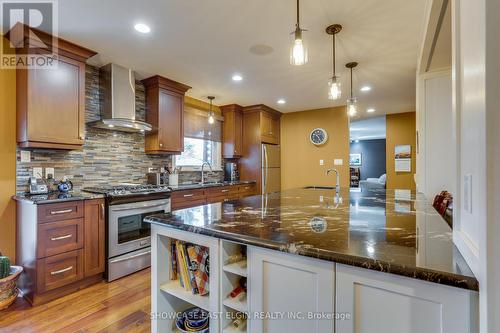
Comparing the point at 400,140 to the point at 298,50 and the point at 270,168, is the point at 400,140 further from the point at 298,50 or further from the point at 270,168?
the point at 298,50

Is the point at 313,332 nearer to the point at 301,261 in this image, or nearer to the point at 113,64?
the point at 301,261

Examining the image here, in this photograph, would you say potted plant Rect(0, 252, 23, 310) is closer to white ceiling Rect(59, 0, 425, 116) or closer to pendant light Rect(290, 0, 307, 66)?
white ceiling Rect(59, 0, 425, 116)

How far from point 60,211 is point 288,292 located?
218 cm

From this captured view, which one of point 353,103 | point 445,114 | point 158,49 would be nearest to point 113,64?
point 158,49

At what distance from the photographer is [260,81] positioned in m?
3.57

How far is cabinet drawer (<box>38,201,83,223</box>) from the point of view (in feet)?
6.89

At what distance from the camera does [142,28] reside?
7.25 feet

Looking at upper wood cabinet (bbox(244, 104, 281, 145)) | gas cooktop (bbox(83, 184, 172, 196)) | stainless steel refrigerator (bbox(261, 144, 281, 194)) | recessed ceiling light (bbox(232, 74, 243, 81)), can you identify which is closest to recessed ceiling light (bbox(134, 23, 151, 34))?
recessed ceiling light (bbox(232, 74, 243, 81))

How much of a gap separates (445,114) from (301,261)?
8.50 ft

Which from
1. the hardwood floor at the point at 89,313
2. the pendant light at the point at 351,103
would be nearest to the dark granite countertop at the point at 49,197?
the hardwood floor at the point at 89,313

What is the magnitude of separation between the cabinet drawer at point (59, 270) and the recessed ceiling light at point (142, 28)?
2.08m

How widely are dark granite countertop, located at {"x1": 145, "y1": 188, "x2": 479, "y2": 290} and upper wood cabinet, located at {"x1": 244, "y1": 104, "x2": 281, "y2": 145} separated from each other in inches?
137

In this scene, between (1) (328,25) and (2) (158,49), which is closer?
(1) (328,25)

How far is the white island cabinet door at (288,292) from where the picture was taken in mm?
882
